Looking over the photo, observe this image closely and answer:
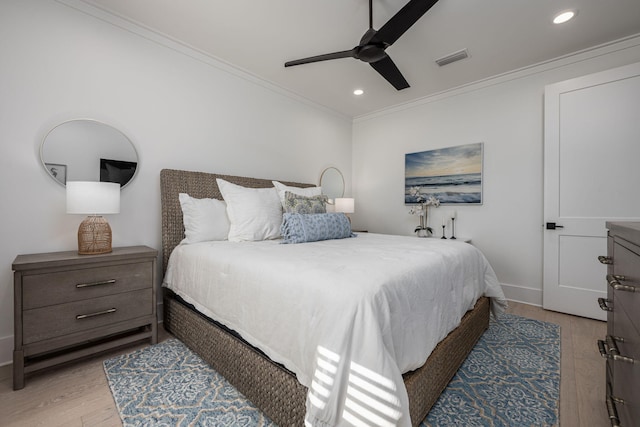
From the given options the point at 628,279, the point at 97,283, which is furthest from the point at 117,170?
the point at 628,279

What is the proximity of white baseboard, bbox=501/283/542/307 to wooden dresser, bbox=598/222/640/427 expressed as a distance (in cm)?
219

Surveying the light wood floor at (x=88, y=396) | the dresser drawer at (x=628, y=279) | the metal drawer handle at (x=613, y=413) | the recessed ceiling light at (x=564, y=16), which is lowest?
the light wood floor at (x=88, y=396)

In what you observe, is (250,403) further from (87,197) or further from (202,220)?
(87,197)

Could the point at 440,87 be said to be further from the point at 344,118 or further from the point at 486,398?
the point at 486,398

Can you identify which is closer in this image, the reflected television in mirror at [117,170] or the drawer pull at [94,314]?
the drawer pull at [94,314]

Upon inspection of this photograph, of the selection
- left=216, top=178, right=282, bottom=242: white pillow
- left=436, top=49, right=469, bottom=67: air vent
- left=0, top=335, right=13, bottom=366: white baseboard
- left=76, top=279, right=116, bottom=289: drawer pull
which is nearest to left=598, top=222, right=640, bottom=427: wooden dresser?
left=216, top=178, right=282, bottom=242: white pillow

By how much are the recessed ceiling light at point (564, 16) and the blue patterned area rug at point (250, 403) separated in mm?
2628

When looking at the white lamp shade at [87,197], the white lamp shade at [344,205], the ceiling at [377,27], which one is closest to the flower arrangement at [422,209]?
the white lamp shade at [344,205]

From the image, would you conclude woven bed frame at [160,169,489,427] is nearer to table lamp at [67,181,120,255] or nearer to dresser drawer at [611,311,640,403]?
table lamp at [67,181,120,255]

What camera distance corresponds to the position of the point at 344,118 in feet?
14.8

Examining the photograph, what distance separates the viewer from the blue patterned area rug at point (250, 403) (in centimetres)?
135

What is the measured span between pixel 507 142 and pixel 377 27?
2052 mm

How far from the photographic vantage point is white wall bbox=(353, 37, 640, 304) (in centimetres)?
294

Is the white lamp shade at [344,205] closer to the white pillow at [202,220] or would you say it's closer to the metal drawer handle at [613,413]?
the white pillow at [202,220]
